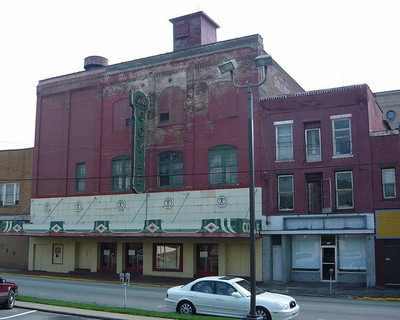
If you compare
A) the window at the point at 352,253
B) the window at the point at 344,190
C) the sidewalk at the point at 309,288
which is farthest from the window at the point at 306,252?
the window at the point at 344,190

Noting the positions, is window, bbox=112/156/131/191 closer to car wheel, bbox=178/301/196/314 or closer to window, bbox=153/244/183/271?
window, bbox=153/244/183/271

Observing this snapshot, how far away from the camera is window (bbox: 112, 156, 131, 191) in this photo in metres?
38.5

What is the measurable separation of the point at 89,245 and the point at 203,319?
962 inches

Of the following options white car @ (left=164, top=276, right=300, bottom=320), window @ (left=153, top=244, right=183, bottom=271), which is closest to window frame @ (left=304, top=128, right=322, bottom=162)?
window @ (left=153, top=244, right=183, bottom=271)

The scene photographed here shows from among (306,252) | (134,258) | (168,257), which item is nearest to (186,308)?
(306,252)

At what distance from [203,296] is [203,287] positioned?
348 millimetres

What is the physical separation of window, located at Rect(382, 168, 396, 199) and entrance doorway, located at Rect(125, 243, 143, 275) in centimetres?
1708

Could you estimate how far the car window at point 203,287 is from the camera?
18.5 metres

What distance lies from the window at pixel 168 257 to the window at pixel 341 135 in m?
12.3

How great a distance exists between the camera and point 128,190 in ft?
124

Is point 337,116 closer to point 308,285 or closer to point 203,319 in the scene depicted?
point 308,285

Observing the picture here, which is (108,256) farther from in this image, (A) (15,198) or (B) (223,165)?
(B) (223,165)

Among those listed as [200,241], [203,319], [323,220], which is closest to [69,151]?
[200,241]

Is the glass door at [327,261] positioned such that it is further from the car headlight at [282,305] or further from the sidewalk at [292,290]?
the car headlight at [282,305]
